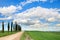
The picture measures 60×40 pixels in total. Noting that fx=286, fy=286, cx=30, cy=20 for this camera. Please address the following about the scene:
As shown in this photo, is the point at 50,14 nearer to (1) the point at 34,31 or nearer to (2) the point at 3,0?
(1) the point at 34,31

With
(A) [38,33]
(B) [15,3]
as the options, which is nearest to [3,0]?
(B) [15,3]

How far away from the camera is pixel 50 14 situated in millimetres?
6902

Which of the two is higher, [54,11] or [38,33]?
[54,11]

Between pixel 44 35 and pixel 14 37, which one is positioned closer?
pixel 44 35

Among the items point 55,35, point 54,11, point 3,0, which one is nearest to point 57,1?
point 54,11

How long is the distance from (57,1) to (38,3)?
18.3 inches

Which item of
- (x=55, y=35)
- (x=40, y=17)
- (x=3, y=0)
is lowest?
(x=55, y=35)

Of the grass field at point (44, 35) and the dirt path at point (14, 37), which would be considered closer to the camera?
Answer: the grass field at point (44, 35)

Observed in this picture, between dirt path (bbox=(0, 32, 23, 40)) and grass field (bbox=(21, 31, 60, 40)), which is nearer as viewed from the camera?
grass field (bbox=(21, 31, 60, 40))

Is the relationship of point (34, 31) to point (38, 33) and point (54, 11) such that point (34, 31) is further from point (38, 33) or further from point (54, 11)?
point (54, 11)

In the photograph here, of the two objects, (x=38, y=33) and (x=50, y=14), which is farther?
(x=38, y=33)

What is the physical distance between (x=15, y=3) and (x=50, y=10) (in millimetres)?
866

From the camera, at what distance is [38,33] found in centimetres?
737

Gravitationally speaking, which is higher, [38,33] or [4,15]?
[4,15]
